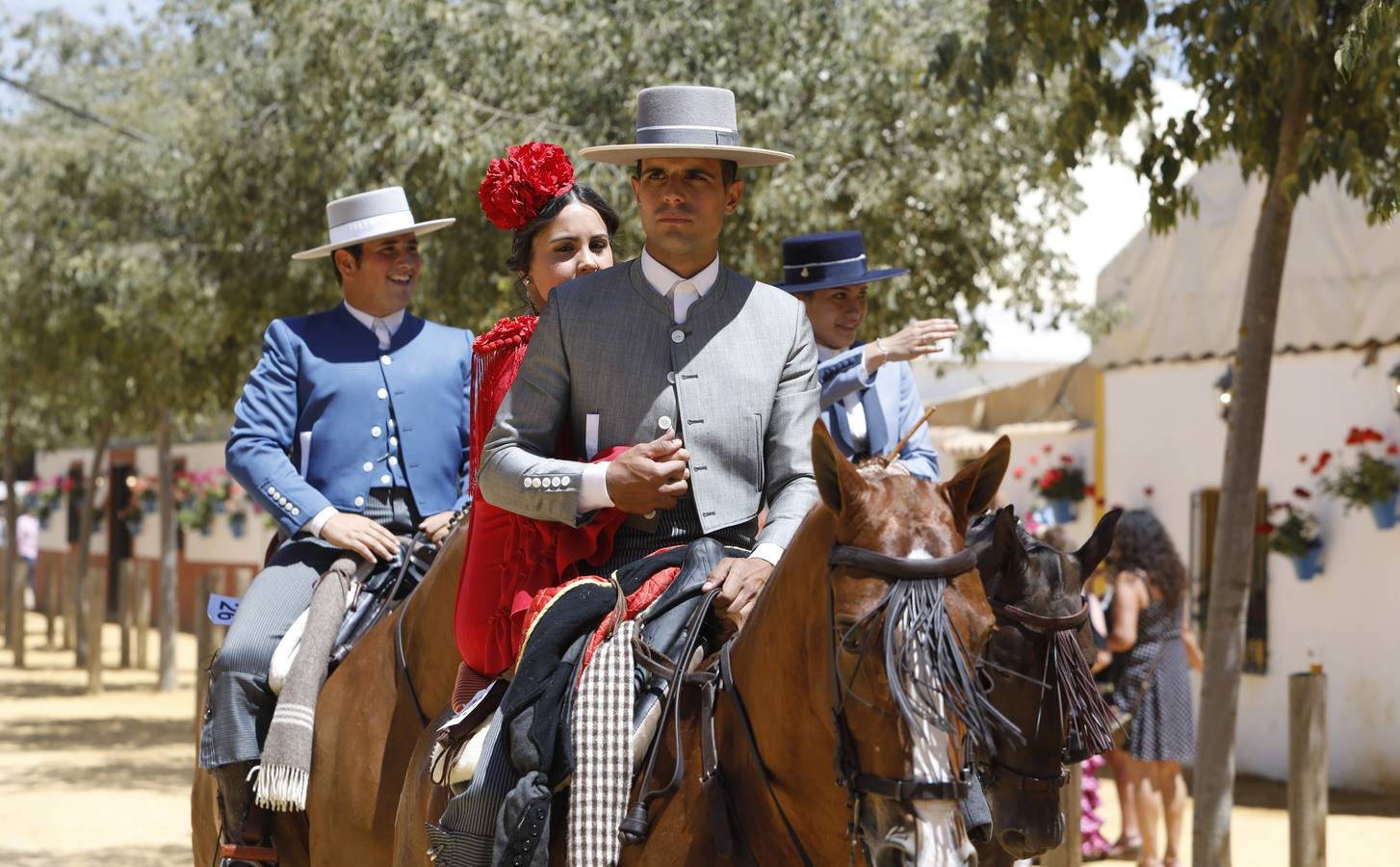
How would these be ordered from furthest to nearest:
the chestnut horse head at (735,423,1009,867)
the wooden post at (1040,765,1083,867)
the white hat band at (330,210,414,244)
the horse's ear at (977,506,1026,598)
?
the wooden post at (1040,765,1083,867)
the white hat band at (330,210,414,244)
the horse's ear at (977,506,1026,598)
the chestnut horse head at (735,423,1009,867)

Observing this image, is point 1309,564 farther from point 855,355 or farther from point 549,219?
point 549,219

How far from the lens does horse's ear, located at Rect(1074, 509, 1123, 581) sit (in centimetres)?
545

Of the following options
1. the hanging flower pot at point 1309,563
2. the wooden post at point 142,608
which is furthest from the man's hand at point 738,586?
the wooden post at point 142,608

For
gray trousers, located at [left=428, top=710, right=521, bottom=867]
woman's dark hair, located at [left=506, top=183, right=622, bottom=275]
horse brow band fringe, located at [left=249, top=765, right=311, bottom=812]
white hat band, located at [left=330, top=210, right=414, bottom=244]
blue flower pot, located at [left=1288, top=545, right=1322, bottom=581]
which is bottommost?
horse brow band fringe, located at [left=249, top=765, right=311, bottom=812]

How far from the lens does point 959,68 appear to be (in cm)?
839

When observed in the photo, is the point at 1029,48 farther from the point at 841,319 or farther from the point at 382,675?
the point at 382,675

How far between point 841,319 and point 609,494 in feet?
9.61

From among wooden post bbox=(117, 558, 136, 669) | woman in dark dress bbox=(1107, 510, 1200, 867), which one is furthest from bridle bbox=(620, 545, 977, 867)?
wooden post bbox=(117, 558, 136, 669)

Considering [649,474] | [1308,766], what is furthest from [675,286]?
[1308,766]

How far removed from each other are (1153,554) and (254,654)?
23.4ft

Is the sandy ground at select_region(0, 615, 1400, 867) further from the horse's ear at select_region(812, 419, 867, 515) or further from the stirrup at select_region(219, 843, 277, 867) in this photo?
the horse's ear at select_region(812, 419, 867, 515)

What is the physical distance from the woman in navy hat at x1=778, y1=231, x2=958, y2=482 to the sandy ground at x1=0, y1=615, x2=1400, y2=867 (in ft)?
21.2

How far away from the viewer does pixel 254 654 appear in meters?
6.04

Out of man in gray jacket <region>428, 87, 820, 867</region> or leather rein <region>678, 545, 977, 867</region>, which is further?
man in gray jacket <region>428, 87, 820, 867</region>
